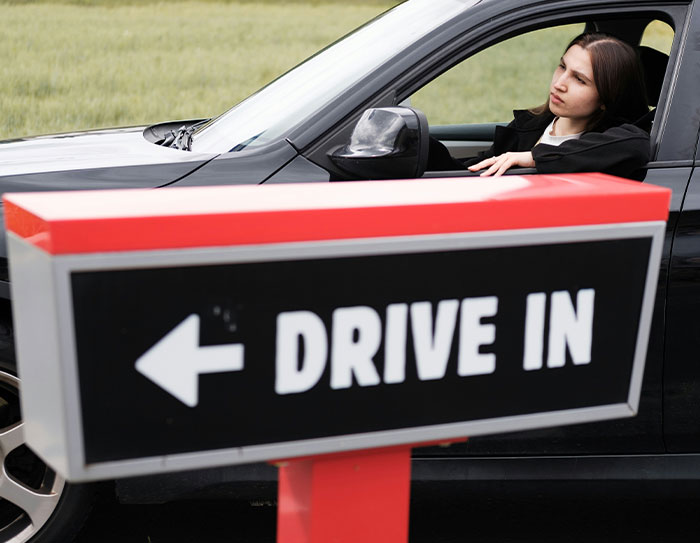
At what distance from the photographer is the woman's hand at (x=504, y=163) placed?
111 inches

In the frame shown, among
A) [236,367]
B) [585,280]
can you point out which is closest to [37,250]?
[236,367]

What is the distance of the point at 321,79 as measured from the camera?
2.99 meters

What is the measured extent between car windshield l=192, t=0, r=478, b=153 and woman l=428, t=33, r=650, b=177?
33 cm

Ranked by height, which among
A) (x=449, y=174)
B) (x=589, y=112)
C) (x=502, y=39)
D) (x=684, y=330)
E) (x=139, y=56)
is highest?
(x=502, y=39)

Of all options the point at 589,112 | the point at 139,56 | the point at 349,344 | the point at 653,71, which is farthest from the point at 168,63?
the point at 349,344

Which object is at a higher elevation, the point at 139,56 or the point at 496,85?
the point at 139,56

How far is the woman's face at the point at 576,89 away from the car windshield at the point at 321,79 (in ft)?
1.41

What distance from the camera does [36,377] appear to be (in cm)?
151

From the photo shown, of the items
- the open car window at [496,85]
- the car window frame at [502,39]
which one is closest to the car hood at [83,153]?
the car window frame at [502,39]

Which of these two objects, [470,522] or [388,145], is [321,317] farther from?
[470,522]

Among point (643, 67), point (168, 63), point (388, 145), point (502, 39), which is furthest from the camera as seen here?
point (168, 63)

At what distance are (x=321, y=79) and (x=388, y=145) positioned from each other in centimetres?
57

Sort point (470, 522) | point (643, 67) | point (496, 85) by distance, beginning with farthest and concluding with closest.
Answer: point (496, 85)
point (643, 67)
point (470, 522)

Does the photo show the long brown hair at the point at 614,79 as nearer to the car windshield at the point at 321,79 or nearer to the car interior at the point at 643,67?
the car interior at the point at 643,67
